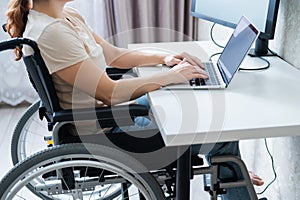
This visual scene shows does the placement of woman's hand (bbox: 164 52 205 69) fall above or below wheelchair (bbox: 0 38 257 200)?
above

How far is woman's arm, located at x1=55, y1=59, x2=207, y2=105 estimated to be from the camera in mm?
1272

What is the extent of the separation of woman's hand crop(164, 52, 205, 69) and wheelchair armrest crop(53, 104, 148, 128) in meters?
0.34

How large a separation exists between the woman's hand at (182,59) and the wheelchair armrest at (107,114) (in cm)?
34

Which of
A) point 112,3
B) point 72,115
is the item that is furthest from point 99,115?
point 112,3

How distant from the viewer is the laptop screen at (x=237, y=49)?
130 cm

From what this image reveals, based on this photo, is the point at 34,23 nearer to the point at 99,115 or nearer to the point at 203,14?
the point at 99,115

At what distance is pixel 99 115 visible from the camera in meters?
1.22

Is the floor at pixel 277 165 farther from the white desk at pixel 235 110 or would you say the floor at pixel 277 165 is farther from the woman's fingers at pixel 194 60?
the woman's fingers at pixel 194 60

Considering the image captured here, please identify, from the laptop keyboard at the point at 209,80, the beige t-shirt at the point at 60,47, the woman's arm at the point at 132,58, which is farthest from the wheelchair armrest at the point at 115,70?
the laptop keyboard at the point at 209,80

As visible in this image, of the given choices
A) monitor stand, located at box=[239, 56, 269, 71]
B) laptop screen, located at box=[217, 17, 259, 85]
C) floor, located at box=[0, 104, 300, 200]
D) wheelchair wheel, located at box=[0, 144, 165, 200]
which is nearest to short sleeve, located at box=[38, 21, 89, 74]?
wheelchair wheel, located at box=[0, 144, 165, 200]

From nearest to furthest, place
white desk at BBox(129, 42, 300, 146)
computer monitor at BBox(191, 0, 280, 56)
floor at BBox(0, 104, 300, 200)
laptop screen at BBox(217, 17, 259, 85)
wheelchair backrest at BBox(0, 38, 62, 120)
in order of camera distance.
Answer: white desk at BBox(129, 42, 300, 146)
wheelchair backrest at BBox(0, 38, 62, 120)
laptop screen at BBox(217, 17, 259, 85)
computer monitor at BBox(191, 0, 280, 56)
floor at BBox(0, 104, 300, 200)

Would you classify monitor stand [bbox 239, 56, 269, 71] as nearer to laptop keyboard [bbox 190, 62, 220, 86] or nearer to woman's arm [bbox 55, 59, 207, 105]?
laptop keyboard [bbox 190, 62, 220, 86]

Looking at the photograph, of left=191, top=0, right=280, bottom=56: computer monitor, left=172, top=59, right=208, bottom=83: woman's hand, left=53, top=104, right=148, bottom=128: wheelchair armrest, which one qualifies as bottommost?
left=53, top=104, right=148, bottom=128: wheelchair armrest

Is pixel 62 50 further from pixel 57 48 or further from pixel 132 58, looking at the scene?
pixel 132 58
